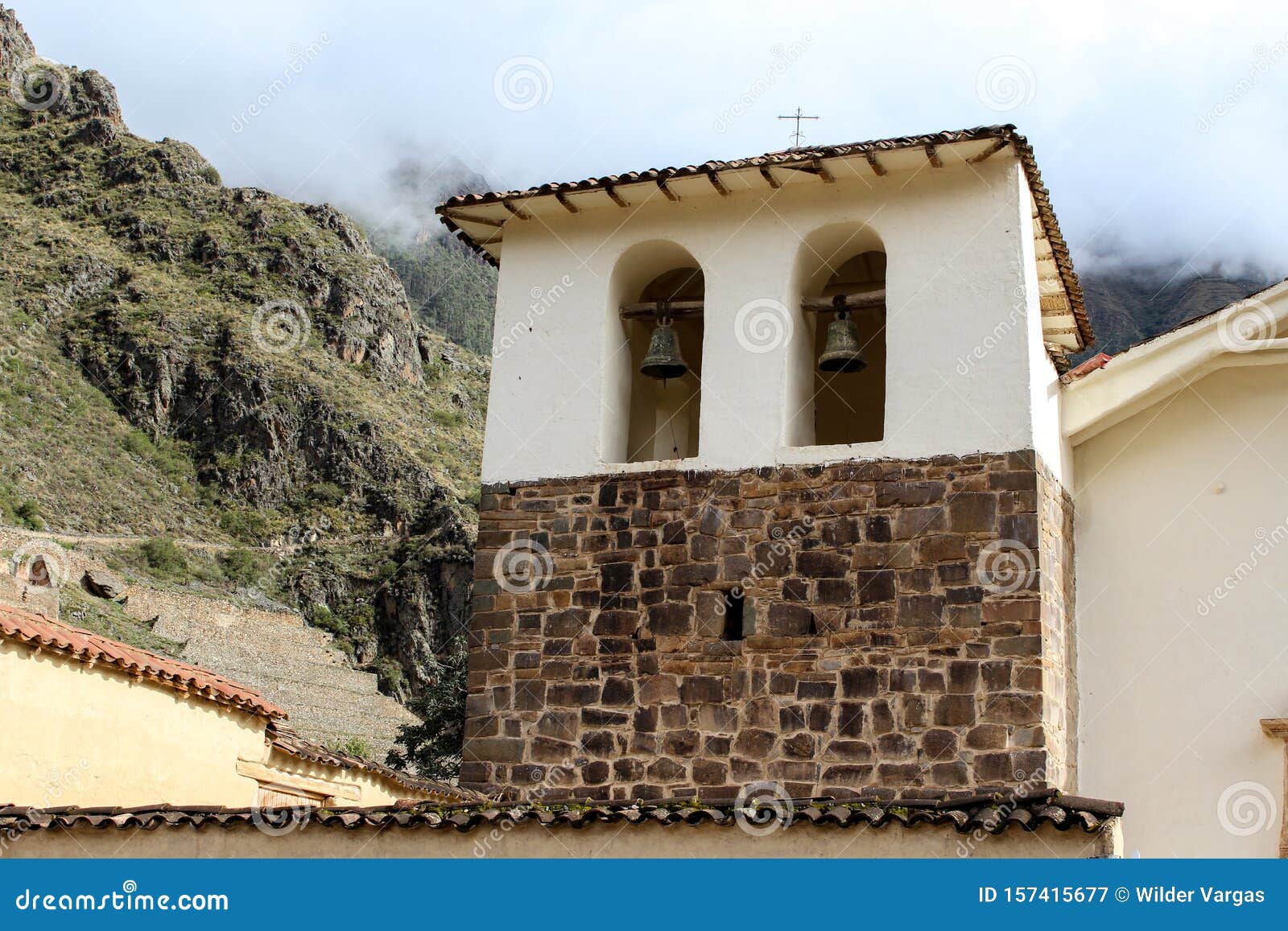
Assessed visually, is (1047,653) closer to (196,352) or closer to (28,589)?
(28,589)

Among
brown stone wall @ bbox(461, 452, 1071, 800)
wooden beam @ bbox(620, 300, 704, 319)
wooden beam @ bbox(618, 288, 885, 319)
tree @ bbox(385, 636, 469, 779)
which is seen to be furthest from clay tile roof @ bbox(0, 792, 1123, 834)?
tree @ bbox(385, 636, 469, 779)

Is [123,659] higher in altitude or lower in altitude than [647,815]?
higher

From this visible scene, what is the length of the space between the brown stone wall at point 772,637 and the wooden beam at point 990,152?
193cm

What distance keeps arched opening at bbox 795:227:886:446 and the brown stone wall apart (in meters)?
0.93

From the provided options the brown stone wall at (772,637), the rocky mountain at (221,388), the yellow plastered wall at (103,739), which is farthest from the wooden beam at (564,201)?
the rocky mountain at (221,388)

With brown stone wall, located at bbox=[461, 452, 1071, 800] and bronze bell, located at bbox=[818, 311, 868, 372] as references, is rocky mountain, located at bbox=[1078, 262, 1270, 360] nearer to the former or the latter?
bronze bell, located at bbox=[818, 311, 868, 372]

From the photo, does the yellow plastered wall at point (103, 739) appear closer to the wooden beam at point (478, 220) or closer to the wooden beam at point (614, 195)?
the wooden beam at point (478, 220)

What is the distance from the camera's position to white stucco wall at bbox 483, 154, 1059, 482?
9.18 meters

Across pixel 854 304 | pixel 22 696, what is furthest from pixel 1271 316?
pixel 22 696

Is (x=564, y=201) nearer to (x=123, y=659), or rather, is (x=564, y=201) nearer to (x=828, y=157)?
(x=828, y=157)

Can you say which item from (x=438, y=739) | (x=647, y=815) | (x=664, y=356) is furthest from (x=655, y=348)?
(x=438, y=739)

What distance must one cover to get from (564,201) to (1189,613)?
486 centimetres

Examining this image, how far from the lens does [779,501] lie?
30.3 feet

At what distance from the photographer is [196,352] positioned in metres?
64.8
